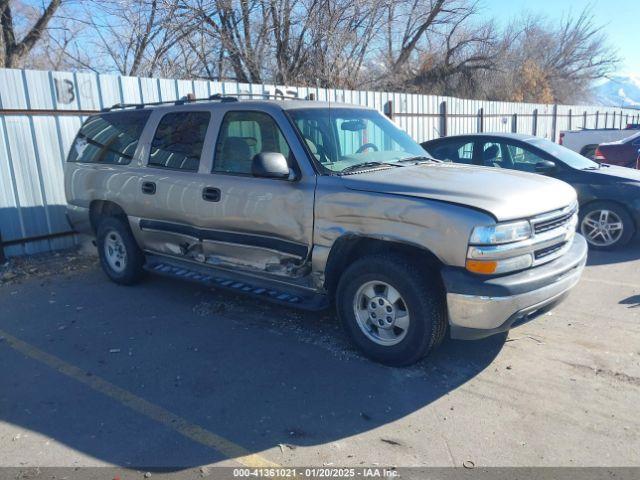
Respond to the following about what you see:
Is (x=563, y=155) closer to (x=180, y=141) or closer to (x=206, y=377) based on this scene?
(x=180, y=141)

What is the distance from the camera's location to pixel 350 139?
4.66m

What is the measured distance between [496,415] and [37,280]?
568 centimetres

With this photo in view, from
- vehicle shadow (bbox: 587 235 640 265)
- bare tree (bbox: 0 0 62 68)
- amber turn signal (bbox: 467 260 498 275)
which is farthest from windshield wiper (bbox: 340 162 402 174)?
bare tree (bbox: 0 0 62 68)

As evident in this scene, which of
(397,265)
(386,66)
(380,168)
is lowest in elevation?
(397,265)

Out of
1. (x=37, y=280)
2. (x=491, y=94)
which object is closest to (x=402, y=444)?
(x=37, y=280)

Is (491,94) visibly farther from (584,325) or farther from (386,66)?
(584,325)

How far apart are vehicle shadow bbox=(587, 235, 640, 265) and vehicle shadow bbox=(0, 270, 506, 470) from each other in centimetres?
317

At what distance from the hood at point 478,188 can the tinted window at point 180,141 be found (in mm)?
1777

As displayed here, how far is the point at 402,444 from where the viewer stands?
10.2 feet

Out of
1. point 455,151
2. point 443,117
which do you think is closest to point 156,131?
point 455,151

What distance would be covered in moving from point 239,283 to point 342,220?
1.37 meters

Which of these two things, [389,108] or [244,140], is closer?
[244,140]

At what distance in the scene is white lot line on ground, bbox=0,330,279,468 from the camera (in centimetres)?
302

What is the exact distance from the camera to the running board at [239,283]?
434 cm
